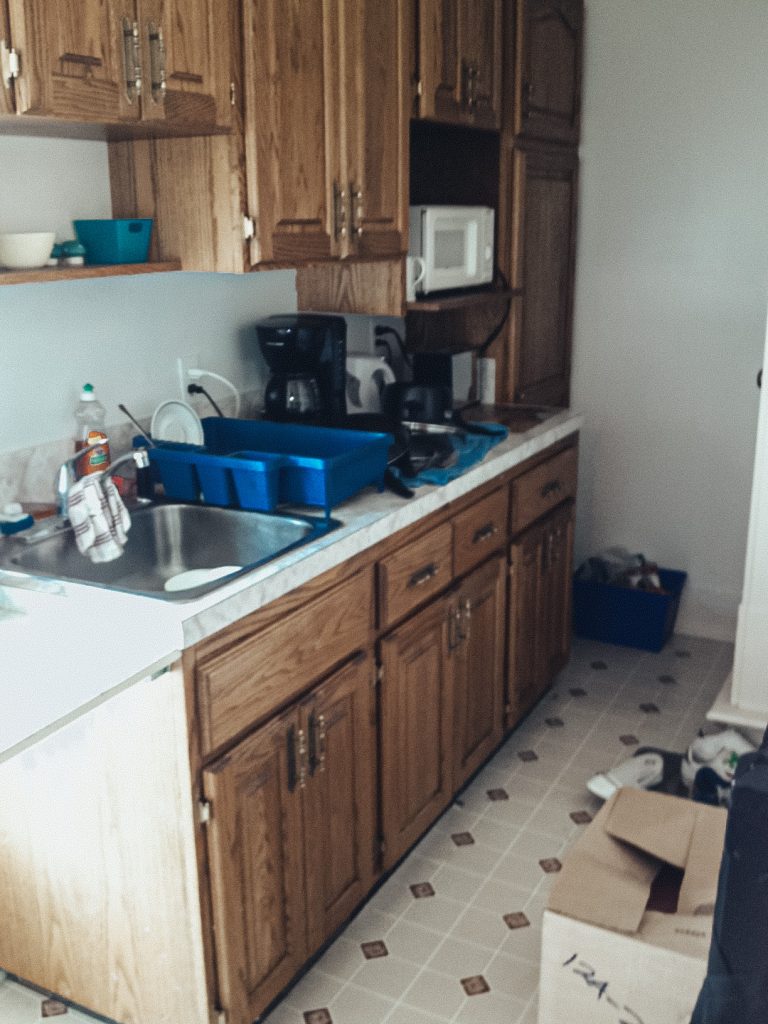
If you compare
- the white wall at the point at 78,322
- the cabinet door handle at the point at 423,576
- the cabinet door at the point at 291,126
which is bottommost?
the cabinet door handle at the point at 423,576

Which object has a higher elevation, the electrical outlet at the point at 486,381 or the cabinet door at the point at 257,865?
the electrical outlet at the point at 486,381

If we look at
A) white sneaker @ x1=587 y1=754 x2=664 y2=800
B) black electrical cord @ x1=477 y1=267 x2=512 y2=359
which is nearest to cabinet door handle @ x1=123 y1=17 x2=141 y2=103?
black electrical cord @ x1=477 y1=267 x2=512 y2=359

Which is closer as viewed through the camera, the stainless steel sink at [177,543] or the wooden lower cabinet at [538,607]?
the stainless steel sink at [177,543]

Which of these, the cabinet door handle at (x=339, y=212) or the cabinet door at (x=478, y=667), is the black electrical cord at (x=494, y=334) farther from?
the cabinet door handle at (x=339, y=212)

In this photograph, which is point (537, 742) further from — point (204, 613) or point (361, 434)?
point (204, 613)

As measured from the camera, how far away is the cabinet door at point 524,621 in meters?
2.98

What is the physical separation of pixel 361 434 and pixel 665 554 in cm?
197

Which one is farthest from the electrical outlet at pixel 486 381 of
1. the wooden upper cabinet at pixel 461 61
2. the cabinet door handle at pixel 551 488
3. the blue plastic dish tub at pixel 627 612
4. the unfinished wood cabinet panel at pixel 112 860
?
the unfinished wood cabinet panel at pixel 112 860

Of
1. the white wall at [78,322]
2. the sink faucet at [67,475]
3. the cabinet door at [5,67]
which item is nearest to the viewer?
the cabinet door at [5,67]

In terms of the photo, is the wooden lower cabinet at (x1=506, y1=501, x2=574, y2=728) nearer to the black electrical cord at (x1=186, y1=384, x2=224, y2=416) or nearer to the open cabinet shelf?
the black electrical cord at (x1=186, y1=384, x2=224, y2=416)

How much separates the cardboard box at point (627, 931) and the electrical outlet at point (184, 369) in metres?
1.40

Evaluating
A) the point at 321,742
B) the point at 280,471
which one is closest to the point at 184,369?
the point at 280,471

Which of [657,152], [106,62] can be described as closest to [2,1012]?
[106,62]

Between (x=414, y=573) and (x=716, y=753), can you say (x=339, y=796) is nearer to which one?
(x=414, y=573)
